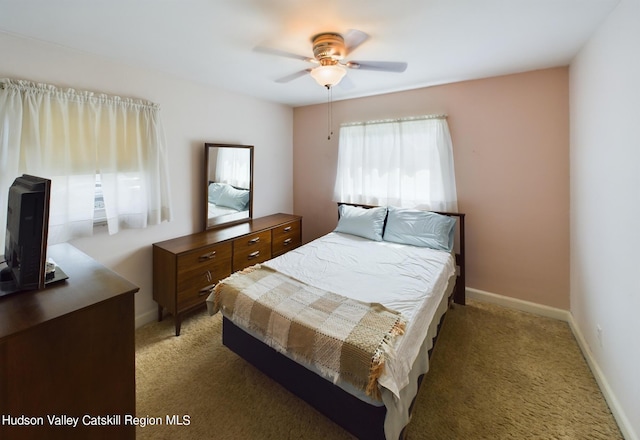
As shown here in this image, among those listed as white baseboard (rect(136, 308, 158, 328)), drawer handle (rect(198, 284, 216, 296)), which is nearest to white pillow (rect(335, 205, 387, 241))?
drawer handle (rect(198, 284, 216, 296))

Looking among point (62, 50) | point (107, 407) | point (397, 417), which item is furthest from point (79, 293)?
point (62, 50)

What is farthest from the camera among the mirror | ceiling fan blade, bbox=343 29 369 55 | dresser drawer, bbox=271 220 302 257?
dresser drawer, bbox=271 220 302 257

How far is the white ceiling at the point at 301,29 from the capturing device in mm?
1573

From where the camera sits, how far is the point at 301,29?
181 cm

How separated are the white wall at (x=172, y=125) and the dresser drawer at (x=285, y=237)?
1.71 ft

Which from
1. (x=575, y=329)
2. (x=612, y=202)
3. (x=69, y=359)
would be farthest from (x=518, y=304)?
(x=69, y=359)

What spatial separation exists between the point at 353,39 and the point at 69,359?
7.40ft

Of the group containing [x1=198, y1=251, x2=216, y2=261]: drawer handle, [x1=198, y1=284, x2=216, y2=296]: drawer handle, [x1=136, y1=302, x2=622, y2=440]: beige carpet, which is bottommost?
[x1=136, y1=302, x2=622, y2=440]: beige carpet

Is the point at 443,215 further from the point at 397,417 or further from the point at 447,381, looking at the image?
the point at 397,417

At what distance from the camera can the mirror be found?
3.04 metres

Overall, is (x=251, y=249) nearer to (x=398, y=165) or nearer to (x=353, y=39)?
(x=398, y=165)

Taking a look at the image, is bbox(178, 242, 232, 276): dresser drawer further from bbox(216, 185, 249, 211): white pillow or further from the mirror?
bbox(216, 185, 249, 211): white pillow

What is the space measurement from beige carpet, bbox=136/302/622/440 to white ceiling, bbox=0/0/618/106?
2.36 meters

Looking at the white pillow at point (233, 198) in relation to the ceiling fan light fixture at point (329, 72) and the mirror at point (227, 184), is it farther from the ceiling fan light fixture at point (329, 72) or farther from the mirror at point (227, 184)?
the ceiling fan light fixture at point (329, 72)
